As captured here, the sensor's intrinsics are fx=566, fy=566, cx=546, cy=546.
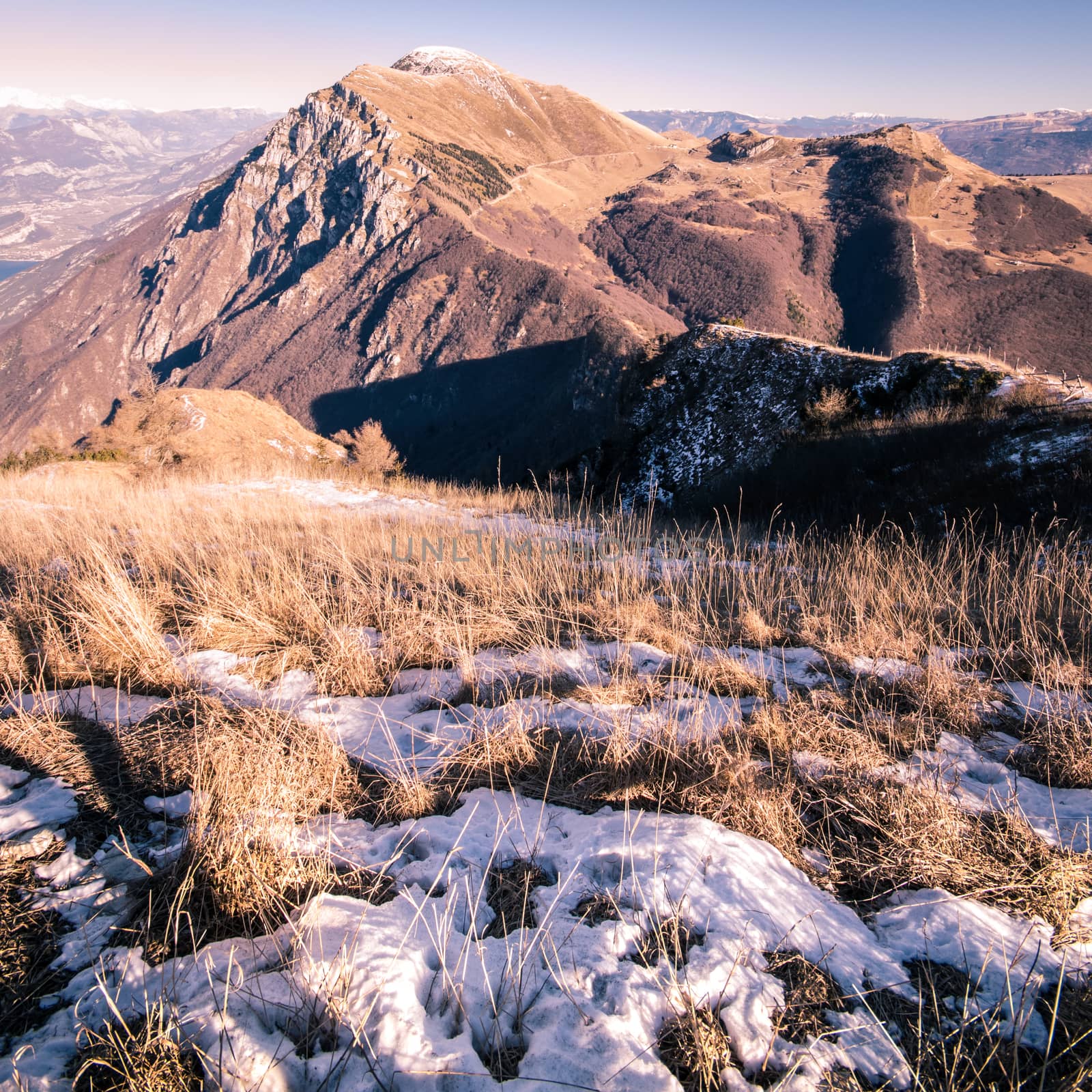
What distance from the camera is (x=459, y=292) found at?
118688 millimetres

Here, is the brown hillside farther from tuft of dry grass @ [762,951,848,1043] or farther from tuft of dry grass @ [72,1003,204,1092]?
tuft of dry grass @ [762,951,848,1043]

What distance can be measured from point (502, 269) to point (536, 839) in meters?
129

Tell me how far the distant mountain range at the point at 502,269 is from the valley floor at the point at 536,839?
51686mm

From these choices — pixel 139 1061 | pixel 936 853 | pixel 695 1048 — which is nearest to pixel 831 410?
pixel 936 853

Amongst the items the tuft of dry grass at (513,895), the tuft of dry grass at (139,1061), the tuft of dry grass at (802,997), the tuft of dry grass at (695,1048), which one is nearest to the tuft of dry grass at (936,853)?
the tuft of dry grass at (802,997)

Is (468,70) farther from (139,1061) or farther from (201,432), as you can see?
(139,1061)

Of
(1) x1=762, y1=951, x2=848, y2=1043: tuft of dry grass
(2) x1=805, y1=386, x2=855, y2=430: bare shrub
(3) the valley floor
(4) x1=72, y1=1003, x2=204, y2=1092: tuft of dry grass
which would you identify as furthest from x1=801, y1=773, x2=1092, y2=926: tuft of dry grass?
(2) x1=805, y1=386, x2=855, y2=430: bare shrub

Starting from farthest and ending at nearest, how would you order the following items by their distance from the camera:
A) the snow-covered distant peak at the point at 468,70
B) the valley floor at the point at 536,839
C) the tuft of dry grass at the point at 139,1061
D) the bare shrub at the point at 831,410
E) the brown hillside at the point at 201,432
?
1. the snow-covered distant peak at the point at 468,70
2. the brown hillside at the point at 201,432
3. the bare shrub at the point at 831,410
4. the valley floor at the point at 536,839
5. the tuft of dry grass at the point at 139,1061

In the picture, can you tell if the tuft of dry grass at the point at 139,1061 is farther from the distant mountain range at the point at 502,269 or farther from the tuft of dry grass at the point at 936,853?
the distant mountain range at the point at 502,269

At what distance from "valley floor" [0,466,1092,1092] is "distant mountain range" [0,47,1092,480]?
51.7 meters

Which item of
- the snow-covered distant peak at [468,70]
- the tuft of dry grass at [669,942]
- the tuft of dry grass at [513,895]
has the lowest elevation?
the tuft of dry grass at [513,895]

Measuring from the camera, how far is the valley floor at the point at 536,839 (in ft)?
4.57

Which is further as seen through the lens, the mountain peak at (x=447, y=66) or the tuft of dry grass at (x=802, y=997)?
the mountain peak at (x=447, y=66)

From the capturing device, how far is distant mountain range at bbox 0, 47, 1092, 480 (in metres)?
92.6
